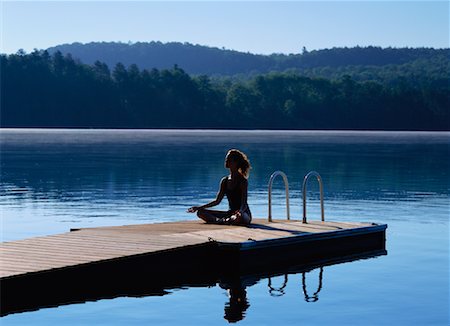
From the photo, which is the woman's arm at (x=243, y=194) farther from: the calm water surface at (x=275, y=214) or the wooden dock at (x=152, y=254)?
the calm water surface at (x=275, y=214)

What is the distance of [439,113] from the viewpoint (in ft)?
607

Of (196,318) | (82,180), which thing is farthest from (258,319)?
(82,180)

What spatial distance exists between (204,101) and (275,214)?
15624 centimetres

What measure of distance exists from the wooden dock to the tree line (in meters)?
156

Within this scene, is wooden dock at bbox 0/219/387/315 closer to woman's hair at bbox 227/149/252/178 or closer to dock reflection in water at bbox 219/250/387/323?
dock reflection in water at bbox 219/250/387/323

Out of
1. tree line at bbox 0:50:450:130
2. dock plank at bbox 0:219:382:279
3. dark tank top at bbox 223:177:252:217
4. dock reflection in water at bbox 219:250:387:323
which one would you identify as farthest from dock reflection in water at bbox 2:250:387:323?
tree line at bbox 0:50:450:130

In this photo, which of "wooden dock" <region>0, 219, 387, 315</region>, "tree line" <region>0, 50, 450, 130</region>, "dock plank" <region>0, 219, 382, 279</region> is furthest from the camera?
"tree line" <region>0, 50, 450, 130</region>

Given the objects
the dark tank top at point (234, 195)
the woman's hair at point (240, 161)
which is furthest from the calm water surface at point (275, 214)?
the woman's hair at point (240, 161)

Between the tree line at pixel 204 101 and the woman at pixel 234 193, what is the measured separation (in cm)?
15563

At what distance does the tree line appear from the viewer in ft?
570

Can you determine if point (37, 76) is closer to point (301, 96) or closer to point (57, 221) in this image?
point (301, 96)

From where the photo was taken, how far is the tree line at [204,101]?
174m

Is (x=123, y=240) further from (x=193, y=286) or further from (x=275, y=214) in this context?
(x=275, y=214)

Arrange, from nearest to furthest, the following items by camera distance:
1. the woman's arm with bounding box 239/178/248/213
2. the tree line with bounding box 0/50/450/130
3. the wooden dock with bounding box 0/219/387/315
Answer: the wooden dock with bounding box 0/219/387/315 < the woman's arm with bounding box 239/178/248/213 < the tree line with bounding box 0/50/450/130
